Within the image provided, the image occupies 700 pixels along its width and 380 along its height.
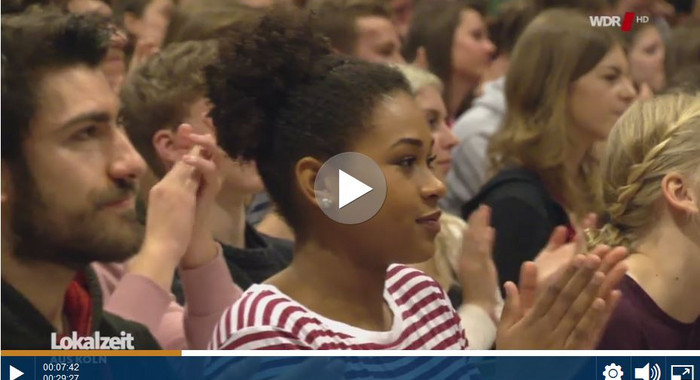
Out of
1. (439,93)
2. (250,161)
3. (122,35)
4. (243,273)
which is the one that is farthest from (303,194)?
(439,93)

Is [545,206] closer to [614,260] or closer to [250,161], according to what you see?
[614,260]

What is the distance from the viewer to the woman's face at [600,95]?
1.57m

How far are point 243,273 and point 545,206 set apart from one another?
1.24ft

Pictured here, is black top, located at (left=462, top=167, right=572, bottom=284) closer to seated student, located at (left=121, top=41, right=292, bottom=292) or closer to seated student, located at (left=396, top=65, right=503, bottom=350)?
seated student, located at (left=396, top=65, right=503, bottom=350)

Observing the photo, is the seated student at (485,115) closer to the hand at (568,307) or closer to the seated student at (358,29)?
the seated student at (358,29)

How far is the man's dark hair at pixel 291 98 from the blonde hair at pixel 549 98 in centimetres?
41

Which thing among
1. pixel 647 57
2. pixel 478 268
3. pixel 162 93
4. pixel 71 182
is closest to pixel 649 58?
pixel 647 57

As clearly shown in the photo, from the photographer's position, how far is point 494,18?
1.79m

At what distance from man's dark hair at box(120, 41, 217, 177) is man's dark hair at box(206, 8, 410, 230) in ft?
0.57

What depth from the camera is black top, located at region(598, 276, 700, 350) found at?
51.2 inches

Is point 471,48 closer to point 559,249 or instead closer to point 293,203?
point 559,249

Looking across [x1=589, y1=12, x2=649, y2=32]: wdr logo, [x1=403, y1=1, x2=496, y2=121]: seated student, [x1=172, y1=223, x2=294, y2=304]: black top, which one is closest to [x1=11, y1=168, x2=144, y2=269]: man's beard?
[x1=172, y1=223, x2=294, y2=304]: black top

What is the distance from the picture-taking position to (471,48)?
2039 millimetres
